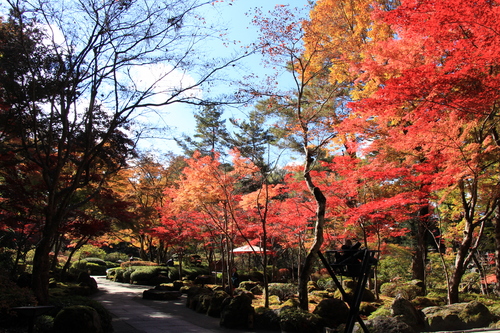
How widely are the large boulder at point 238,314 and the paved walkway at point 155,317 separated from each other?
0.21 metres

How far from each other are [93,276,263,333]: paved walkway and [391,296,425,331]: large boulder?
3.51 m

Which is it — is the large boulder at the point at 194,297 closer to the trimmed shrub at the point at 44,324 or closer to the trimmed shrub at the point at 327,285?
the trimmed shrub at the point at 44,324

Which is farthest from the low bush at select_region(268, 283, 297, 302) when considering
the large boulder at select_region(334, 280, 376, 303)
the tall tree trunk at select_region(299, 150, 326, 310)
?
the tall tree trunk at select_region(299, 150, 326, 310)

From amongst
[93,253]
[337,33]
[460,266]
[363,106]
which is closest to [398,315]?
[460,266]

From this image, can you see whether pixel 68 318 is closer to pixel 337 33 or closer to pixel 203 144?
pixel 337 33

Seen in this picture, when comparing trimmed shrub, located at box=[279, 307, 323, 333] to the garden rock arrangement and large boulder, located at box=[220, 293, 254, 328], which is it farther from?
large boulder, located at box=[220, 293, 254, 328]

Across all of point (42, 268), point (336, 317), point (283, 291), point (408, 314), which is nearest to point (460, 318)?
point (408, 314)

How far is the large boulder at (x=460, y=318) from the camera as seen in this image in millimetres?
7066

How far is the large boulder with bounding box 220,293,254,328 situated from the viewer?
26.0 ft

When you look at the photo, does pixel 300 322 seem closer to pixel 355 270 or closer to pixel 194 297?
pixel 355 270

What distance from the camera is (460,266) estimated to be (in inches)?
341

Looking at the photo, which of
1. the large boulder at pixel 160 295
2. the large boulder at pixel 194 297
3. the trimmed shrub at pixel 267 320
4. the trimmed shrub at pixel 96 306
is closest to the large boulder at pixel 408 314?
the trimmed shrub at pixel 267 320

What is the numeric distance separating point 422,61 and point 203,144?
22.2 metres

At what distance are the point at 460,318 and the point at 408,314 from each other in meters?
1.03
